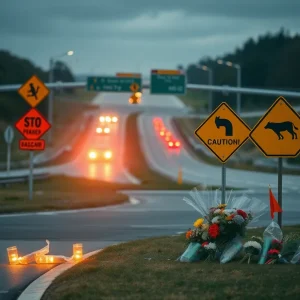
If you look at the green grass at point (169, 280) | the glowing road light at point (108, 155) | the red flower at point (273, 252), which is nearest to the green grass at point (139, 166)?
the glowing road light at point (108, 155)

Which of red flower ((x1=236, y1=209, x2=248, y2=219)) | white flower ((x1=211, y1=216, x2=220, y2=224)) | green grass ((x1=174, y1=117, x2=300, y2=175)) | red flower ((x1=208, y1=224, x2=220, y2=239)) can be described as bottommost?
green grass ((x1=174, y1=117, x2=300, y2=175))

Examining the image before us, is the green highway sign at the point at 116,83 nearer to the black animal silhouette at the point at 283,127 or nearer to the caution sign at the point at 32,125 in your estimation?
the caution sign at the point at 32,125

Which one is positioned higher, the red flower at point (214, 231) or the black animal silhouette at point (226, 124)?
the black animal silhouette at point (226, 124)

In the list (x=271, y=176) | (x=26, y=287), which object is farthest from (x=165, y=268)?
(x=271, y=176)

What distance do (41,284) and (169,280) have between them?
1969 millimetres

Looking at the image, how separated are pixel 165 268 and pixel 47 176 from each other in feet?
101

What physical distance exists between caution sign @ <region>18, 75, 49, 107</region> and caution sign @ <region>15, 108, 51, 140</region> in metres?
0.81

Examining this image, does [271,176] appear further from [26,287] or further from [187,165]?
[26,287]

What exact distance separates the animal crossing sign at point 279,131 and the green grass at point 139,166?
24777 millimetres

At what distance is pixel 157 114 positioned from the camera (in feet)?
400

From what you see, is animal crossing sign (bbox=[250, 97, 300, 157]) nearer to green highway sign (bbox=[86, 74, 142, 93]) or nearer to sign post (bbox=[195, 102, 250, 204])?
sign post (bbox=[195, 102, 250, 204])

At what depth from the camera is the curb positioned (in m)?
10.4

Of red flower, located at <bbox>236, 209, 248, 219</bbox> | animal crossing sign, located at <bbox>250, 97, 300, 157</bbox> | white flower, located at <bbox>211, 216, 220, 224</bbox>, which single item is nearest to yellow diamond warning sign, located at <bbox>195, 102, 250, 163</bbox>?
animal crossing sign, located at <bbox>250, 97, 300, 157</bbox>

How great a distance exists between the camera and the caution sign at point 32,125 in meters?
25.9
